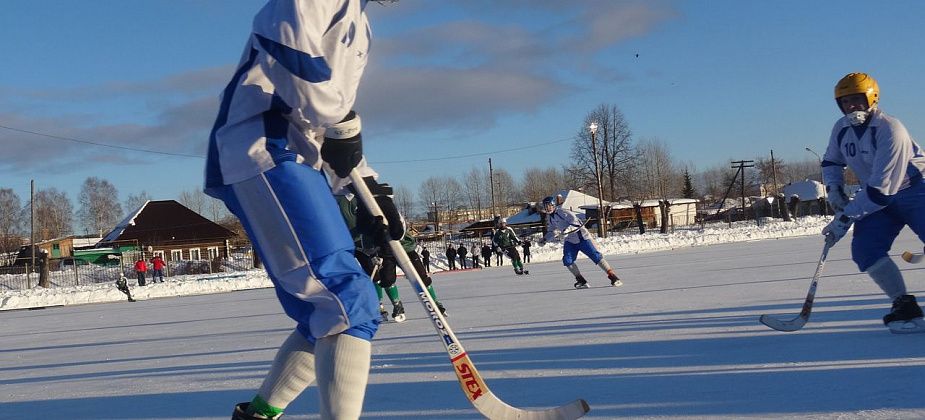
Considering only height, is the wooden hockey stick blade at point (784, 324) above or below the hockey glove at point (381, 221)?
below

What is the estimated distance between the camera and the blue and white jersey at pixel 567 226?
11484mm

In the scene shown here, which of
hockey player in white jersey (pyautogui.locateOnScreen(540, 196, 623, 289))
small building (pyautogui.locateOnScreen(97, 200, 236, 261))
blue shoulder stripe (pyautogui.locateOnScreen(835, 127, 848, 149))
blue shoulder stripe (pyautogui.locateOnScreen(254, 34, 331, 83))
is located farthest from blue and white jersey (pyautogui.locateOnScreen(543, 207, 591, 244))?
small building (pyautogui.locateOnScreen(97, 200, 236, 261))

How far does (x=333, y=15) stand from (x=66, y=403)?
3.07 metres

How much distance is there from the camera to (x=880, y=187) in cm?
437

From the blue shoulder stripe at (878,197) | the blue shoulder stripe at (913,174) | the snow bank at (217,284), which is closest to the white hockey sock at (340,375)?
the blue shoulder stripe at (878,197)

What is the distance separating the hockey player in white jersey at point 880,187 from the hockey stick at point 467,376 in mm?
2936

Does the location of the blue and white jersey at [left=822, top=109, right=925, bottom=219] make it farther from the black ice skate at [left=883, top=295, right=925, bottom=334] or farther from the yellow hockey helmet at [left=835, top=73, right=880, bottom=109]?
the black ice skate at [left=883, top=295, right=925, bottom=334]

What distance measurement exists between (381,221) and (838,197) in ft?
12.8

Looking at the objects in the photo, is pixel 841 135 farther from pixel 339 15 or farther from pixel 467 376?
pixel 339 15

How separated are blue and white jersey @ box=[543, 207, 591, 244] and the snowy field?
3064 mm

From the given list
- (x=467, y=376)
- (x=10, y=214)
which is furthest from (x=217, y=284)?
(x=10, y=214)

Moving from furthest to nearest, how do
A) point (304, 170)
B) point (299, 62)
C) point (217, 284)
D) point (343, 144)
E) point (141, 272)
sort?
point (141, 272) → point (217, 284) → point (343, 144) → point (304, 170) → point (299, 62)

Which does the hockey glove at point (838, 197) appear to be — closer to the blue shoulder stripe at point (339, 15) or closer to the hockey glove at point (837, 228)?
the hockey glove at point (837, 228)

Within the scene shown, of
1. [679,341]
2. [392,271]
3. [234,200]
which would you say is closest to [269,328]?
[392,271]
